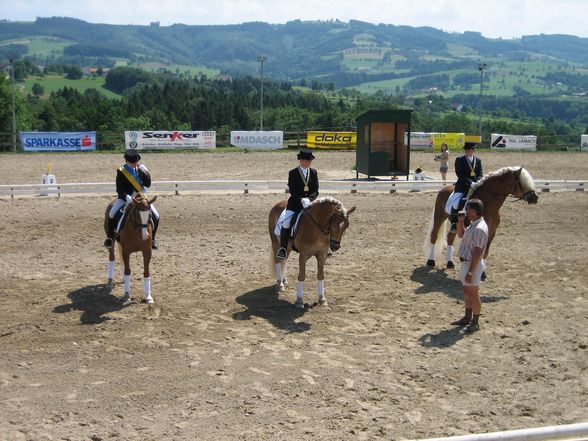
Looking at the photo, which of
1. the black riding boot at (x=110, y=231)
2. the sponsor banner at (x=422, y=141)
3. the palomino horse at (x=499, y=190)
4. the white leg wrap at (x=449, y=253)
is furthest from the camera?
the sponsor banner at (x=422, y=141)

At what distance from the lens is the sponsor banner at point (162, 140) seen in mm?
41406

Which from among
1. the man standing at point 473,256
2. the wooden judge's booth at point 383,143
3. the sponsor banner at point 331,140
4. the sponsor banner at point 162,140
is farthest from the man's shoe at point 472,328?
the sponsor banner at point 331,140

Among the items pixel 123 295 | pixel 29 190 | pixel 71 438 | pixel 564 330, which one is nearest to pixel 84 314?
pixel 123 295

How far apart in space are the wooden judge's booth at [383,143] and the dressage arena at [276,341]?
10077 millimetres

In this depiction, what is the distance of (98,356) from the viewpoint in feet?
30.8

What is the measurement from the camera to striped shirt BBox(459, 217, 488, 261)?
33.5 ft

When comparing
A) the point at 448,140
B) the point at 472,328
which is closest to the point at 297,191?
the point at 472,328

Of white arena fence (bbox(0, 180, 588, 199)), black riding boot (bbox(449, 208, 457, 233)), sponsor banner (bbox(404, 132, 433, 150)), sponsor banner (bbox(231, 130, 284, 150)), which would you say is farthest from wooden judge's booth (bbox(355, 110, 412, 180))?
sponsor banner (bbox(404, 132, 433, 150))

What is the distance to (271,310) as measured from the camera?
11.6 metres

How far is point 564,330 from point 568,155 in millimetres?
35419

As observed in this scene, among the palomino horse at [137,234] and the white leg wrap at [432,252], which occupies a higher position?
the palomino horse at [137,234]

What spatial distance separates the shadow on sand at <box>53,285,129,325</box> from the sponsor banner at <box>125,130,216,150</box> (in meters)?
29.9

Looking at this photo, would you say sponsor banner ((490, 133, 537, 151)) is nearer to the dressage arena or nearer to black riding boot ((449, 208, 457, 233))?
the dressage arena

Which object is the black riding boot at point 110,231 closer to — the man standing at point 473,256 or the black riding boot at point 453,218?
the man standing at point 473,256
